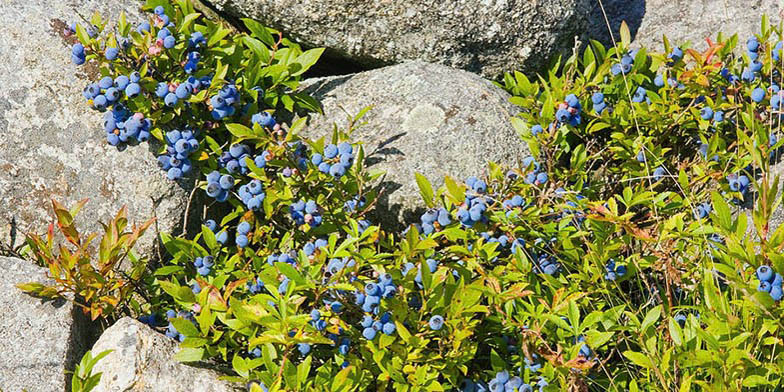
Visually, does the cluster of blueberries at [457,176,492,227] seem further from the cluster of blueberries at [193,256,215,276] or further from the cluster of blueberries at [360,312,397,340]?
the cluster of blueberries at [193,256,215,276]

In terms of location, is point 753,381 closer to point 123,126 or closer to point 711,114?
point 711,114

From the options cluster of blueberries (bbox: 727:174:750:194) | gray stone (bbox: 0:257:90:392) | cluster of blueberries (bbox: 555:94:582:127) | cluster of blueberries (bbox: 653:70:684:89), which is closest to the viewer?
gray stone (bbox: 0:257:90:392)

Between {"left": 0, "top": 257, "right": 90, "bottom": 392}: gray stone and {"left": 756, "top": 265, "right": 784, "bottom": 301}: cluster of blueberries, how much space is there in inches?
78.8

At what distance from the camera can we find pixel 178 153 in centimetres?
282

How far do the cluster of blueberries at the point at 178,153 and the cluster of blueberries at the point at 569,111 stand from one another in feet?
4.32

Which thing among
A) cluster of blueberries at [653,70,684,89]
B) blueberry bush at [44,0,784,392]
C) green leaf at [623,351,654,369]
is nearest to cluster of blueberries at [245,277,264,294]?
blueberry bush at [44,0,784,392]

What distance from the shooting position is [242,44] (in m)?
3.17

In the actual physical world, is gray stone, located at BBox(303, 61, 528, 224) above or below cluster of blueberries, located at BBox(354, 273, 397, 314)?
above

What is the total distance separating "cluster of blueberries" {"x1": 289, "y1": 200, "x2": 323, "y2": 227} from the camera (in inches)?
107

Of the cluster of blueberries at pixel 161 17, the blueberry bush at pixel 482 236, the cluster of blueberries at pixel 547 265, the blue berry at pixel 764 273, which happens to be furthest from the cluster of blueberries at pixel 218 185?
the blue berry at pixel 764 273

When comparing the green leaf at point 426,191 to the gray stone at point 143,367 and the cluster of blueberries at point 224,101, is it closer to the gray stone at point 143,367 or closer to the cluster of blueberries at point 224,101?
the cluster of blueberries at point 224,101

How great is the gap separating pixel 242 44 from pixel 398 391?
154 centimetres

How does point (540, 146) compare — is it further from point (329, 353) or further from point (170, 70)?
point (170, 70)

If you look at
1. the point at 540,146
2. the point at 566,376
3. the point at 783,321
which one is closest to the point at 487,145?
the point at 540,146
